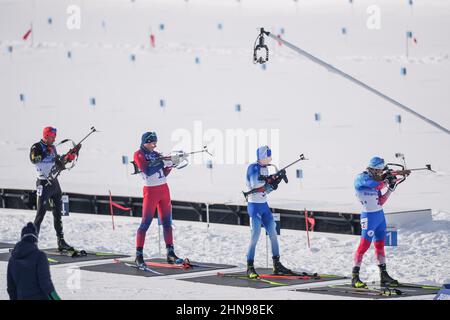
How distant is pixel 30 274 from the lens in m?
13.7

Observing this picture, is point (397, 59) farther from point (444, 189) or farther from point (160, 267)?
point (160, 267)

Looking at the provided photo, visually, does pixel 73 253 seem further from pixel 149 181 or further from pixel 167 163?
pixel 167 163

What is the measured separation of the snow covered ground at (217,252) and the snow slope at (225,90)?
4.28 feet

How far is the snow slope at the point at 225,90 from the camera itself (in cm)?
3036

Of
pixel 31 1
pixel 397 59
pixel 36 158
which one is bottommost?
pixel 36 158

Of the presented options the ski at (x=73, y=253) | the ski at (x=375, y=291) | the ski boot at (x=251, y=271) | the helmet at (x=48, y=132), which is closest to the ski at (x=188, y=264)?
the ski boot at (x=251, y=271)

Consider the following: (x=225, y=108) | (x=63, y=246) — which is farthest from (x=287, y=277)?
(x=225, y=108)

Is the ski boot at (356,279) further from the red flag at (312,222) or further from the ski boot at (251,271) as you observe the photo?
the red flag at (312,222)

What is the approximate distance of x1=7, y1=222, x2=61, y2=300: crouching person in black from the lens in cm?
1364

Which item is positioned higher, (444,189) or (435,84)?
(435,84)
